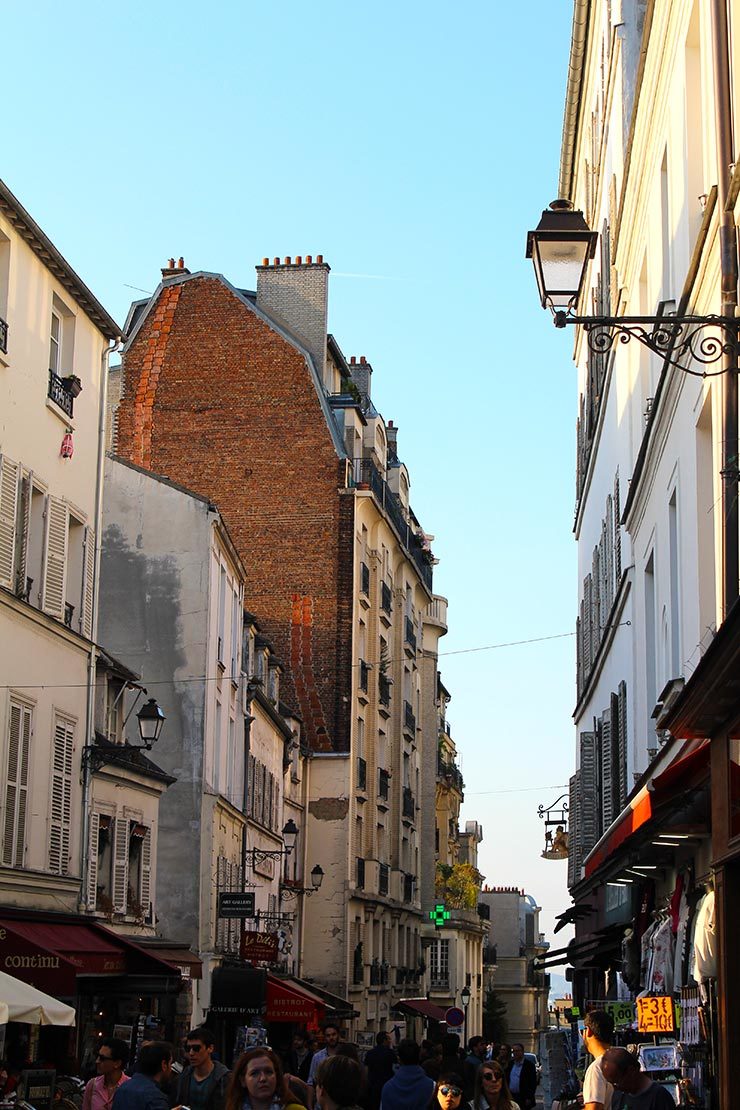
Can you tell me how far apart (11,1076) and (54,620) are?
23.9ft

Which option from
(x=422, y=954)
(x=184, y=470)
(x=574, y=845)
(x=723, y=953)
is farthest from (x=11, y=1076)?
(x=422, y=954)

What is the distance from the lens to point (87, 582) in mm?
22656

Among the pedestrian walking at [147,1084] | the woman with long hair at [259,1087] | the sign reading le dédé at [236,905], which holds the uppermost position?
the sign reading le dédé at [236,905]

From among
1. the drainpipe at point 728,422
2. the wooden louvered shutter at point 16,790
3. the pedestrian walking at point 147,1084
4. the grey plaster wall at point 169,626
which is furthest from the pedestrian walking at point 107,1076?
the grey plaster wall at point 169,626

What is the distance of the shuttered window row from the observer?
19375 mm

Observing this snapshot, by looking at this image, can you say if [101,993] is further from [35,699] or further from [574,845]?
[574,845]

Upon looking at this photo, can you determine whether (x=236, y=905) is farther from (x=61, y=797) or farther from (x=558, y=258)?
(x=558, y=258)

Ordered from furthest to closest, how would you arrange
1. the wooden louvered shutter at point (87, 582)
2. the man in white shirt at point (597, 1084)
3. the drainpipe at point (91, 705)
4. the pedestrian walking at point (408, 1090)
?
the wooden louvered shutter at point (87, 582)
the drainpipe at point (91, 705)
the pedestrian walking at point (408, 1090)
the man in white shirt at point (597, 1084)

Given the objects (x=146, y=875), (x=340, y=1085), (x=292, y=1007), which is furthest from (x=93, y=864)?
(x=340, y=1085)

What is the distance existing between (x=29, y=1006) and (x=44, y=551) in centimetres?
846

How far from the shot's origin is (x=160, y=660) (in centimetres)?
3098

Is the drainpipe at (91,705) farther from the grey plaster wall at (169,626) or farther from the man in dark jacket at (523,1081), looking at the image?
the grey plaster wall at (169,626)

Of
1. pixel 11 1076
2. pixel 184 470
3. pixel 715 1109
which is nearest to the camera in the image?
pixel 715 1109

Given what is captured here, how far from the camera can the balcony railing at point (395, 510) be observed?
162 feet
